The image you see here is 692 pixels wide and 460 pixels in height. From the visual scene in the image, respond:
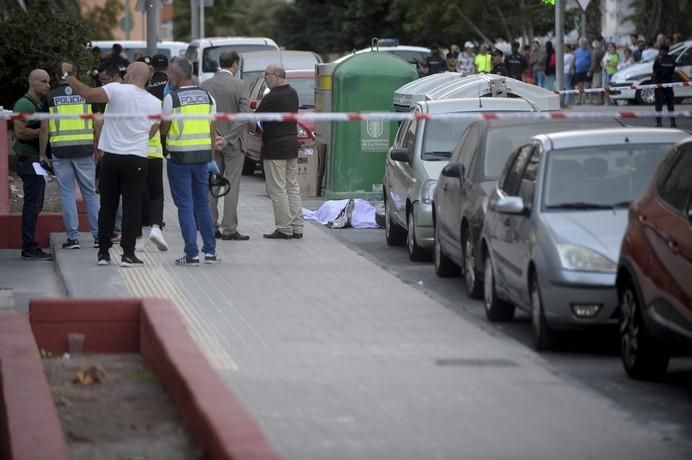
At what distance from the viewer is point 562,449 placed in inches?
300

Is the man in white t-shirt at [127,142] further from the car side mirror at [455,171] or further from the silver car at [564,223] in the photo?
the silver car at [564,223]

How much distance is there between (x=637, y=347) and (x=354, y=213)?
9825 millimetres

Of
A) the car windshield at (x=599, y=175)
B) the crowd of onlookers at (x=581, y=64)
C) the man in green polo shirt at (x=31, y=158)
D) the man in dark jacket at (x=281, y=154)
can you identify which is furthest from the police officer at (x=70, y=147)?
the crowd of onlookers at (x=581, y=64)

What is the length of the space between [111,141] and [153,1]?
12055 mm

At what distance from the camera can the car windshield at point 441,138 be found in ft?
52.5

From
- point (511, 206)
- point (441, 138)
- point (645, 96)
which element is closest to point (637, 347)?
point (511, 206)

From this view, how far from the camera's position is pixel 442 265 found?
14.6m

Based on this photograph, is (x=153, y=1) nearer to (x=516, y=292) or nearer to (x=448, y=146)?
(x=448, y=146)

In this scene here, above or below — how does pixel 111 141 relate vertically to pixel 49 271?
above

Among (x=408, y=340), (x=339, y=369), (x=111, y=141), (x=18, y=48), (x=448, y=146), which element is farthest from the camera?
(x=18, y=48)

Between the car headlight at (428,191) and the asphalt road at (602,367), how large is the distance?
28.2 inches

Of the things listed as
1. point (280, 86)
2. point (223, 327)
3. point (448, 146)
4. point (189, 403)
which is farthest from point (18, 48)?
point (189, 403)

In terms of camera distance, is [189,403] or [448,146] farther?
[448,146]

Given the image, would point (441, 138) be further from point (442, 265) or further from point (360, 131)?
point (360, 131)
